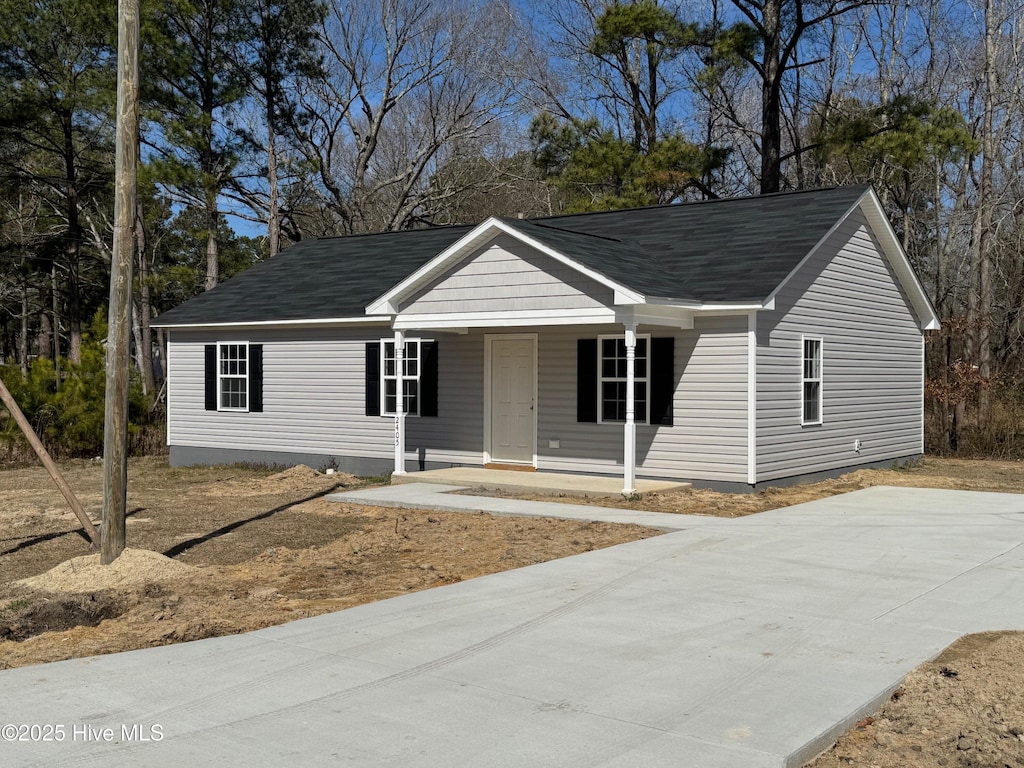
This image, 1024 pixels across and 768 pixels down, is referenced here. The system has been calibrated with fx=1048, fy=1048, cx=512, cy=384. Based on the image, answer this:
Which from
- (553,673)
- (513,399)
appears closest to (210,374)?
(513,399)

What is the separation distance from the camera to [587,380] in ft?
54.9

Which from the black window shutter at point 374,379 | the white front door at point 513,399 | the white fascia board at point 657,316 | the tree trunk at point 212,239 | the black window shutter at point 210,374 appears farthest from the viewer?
the tree trunk at point 212,239

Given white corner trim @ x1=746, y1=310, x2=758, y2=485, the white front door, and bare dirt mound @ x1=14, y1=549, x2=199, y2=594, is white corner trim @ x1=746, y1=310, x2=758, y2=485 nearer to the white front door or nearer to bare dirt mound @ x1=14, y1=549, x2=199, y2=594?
the white front door

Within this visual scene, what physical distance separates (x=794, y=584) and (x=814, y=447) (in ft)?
27.4

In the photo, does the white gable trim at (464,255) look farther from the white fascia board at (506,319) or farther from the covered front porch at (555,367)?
the white fascia board at (506,319)

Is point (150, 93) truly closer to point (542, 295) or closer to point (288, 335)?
point (288, 335)

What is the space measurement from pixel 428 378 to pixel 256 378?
412 centimetres

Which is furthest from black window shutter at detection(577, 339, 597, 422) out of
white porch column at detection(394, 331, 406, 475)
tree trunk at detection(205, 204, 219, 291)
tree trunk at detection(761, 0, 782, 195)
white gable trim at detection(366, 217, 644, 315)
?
tree trunk at detection(205, 204, 219, 291)

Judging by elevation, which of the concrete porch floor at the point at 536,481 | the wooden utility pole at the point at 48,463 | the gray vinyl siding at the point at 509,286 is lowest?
the concrete porch floor at the point at 536,481

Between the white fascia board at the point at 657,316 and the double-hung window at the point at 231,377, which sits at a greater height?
the white fascia board at the point at 657,316

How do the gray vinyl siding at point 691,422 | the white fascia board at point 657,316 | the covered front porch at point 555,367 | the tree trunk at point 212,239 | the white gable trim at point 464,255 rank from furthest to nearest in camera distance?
the tree trunk at point 212,239, the gray vinyl siding at point 691,422, the covered front porch at point 555,367, the white fascia board at point 657,316, the white gable trim at point 464,255

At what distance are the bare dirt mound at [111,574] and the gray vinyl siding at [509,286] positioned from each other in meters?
7.16

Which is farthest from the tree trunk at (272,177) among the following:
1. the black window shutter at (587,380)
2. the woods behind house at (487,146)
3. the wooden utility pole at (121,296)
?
the wooden utility pole at (121,296)

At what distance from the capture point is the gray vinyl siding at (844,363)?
1573 cm
